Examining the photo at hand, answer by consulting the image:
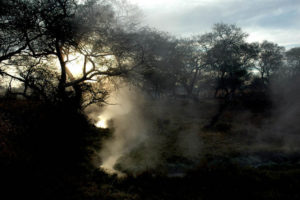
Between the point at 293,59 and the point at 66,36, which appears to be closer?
the point at 66,36

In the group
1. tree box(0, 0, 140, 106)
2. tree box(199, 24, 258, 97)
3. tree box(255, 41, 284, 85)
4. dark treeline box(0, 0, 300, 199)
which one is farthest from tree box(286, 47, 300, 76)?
tree box(0, 0, 140, 106)

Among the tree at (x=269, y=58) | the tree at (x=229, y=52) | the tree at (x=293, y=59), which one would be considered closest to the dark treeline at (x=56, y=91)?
the tree at (x=229, y=52)

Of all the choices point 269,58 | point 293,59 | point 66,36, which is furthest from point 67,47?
point 293,59

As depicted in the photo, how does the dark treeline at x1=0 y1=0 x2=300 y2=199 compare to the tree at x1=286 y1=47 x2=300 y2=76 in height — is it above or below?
below

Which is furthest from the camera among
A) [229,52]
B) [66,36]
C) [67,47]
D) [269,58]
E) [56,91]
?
[269,58]

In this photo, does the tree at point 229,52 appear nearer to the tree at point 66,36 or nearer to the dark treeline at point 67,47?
the dark treeline at point 67,47

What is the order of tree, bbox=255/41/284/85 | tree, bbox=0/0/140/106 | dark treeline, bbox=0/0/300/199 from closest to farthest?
dark treeline, bbox=0/0/300/199, tree, bbox=0/0/140/106, tree, bbox=255/41/284/85

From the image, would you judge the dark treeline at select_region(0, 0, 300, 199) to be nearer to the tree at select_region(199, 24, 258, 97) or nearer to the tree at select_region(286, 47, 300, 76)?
the tree at select_region(199, 24, 258, 97)

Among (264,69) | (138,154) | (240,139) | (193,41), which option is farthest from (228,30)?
(138,154)

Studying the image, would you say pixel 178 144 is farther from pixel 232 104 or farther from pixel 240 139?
pixel 232 104

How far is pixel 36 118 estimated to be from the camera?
32.0ft

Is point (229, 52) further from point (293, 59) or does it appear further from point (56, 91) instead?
point (56, 91)

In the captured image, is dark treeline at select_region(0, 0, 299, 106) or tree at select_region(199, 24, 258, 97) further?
tree at select_region(199, 24, 258, 97)

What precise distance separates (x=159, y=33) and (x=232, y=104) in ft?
52.0
